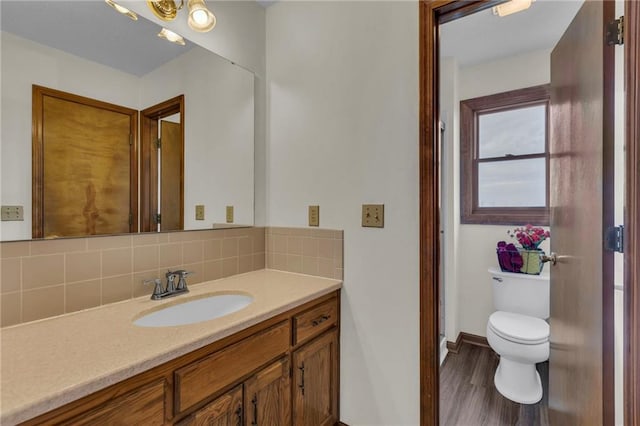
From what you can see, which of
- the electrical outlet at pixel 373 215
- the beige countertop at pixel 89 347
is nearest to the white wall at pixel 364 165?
the electrical outlet at pixel 373 215

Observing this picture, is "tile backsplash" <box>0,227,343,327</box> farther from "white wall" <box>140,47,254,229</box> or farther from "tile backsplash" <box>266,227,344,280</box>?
"white wall" <box>140,47,254,229</box>

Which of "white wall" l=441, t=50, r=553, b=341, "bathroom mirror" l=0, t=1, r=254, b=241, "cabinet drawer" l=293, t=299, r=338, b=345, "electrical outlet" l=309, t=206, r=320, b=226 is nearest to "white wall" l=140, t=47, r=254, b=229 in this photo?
"bathroom mirror" l=0, t=1, r=254, b=241

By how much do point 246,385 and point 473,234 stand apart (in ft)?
7.75

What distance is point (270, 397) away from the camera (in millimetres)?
1164

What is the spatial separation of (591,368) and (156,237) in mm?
1830

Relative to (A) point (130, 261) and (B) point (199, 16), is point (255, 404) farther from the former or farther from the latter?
(B) point (199, 16)

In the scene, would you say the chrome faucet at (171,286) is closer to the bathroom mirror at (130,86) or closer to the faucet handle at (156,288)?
the faucet handle at (156,288)

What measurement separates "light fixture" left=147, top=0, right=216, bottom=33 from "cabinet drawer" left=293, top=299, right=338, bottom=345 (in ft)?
4.69

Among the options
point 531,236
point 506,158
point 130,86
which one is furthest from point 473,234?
point 130,86

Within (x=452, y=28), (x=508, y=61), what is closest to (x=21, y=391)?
(x=452, y=28)

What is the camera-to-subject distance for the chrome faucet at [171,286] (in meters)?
1.28

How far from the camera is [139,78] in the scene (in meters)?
1.32

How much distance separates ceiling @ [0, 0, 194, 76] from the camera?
3.36 feet

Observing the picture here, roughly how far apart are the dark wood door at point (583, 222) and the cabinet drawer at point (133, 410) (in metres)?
1.41
